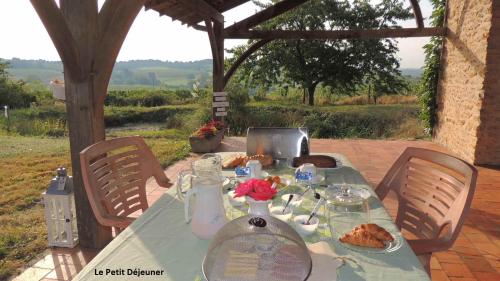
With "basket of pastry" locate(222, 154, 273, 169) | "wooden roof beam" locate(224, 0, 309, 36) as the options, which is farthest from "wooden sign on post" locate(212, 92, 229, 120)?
"basket of pastry" locate(222, 154, 273, 169)

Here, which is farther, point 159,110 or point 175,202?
point 159,110

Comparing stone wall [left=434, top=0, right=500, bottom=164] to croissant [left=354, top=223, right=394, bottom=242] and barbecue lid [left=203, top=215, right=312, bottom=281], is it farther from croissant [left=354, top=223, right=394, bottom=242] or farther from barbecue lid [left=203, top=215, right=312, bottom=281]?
barbecue lid [left=203, top=215, right=312, bottom=281]

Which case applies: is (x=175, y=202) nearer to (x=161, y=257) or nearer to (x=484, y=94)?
(x=161, y=257)

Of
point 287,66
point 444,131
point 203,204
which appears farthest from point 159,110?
point 203,204

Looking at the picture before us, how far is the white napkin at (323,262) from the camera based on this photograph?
3.07 feet

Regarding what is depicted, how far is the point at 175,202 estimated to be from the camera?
154cm

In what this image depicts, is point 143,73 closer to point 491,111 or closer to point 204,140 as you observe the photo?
point 204,140

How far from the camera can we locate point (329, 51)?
13617 millimetres

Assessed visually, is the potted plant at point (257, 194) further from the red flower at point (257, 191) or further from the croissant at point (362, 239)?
the croissant at point (362, 239)

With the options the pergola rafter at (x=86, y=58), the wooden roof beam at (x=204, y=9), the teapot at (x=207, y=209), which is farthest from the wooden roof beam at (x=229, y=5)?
the teapot at (x=207, y=209)

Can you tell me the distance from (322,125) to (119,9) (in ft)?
27.8

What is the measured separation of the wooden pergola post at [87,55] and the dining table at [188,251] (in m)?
1.10

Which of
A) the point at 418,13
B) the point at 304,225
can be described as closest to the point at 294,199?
the point at 304,225

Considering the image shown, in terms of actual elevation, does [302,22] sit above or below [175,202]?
above
